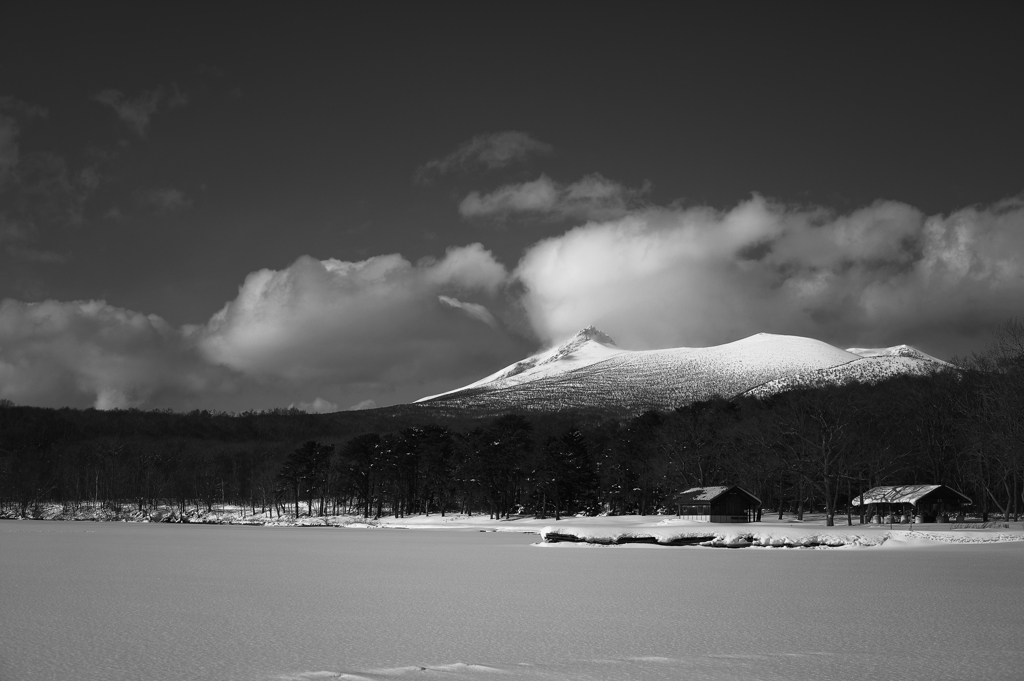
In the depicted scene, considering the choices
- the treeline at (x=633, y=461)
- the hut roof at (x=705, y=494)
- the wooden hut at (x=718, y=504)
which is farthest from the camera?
the hut roof at (x=705, y=494)

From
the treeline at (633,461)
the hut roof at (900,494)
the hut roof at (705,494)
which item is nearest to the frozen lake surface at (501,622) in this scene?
the treeline at (633,461)

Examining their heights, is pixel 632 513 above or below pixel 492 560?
below

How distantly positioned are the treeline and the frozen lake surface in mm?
42536

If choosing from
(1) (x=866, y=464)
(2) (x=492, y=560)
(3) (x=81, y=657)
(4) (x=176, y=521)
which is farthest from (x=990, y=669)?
(4) (x=176, y=521)

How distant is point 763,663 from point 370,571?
14.4 metres

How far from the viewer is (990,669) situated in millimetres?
9195

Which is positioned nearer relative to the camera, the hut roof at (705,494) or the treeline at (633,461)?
the treeline at (633,461)

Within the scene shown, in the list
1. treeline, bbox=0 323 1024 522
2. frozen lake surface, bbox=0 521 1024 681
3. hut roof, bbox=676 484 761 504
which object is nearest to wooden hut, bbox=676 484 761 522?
hut roof, bbox=676 484 761 504

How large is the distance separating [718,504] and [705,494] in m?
1.45

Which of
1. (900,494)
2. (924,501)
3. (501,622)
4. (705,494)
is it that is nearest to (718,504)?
(705,494)

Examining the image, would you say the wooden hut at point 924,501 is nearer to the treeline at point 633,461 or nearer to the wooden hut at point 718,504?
the treeline at point 633,461

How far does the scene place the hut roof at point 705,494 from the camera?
71.1 meters

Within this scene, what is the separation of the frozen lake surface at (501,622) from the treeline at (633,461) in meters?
42.5

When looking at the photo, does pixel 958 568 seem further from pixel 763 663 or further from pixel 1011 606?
pixel 763 663
